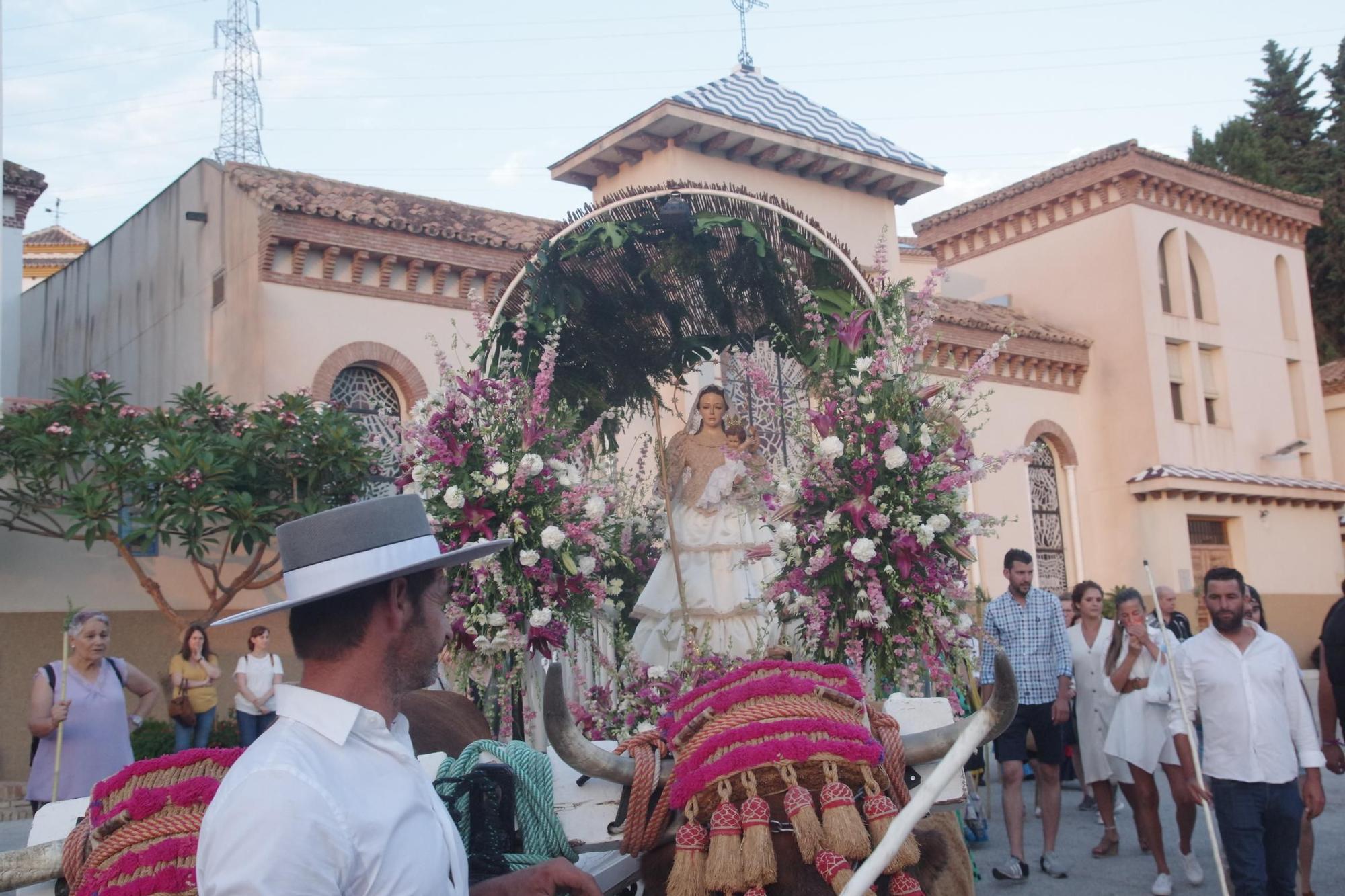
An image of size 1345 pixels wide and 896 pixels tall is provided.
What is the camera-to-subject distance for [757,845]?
235cm

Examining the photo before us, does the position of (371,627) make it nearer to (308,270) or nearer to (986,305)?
(308,270)

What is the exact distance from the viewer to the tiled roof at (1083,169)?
911 inches

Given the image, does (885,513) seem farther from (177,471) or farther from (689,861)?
(177,471)

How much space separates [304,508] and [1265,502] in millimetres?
19509

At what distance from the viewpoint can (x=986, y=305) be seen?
24.2 metres

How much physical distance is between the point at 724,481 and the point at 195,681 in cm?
588

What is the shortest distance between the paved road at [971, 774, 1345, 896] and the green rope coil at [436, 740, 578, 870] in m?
5.13

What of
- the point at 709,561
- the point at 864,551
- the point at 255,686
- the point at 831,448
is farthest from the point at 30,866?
the point at 255,686

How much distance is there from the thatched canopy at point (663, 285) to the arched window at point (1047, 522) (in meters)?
16.3

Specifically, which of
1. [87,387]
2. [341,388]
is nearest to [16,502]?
[87,387]

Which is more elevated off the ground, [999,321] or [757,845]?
[999,321]

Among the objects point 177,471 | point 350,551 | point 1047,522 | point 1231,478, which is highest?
point 1231,478

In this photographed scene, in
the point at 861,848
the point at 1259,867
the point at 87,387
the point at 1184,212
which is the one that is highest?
the point at 1184,212

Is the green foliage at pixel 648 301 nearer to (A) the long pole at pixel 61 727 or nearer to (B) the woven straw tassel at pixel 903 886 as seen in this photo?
(A) the long pole at pixel 61 727
